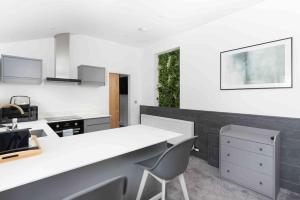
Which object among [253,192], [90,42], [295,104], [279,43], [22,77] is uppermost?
[90,42]

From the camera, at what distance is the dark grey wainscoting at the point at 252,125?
2137 millimetres

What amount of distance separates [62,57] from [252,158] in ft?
13.3

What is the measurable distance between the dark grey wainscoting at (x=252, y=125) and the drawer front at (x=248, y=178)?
396 millimetres

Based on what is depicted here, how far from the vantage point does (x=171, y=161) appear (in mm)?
1344

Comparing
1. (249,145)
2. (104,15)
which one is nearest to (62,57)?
(104,15)

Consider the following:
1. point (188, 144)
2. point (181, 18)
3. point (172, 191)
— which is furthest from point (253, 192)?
point (181, 18)

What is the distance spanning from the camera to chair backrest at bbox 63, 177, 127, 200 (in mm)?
662

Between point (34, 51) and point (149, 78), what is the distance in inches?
111

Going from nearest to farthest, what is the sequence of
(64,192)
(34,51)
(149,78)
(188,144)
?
(64,192), (188,144), (34,51), (149,78)

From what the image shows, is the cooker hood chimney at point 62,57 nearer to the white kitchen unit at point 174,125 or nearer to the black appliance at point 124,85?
the black appliance at point 124,85

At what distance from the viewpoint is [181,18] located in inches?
117

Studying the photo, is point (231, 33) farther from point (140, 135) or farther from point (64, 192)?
point (64, 192)

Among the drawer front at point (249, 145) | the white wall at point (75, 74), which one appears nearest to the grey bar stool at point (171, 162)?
the drawer front at point (249, 145)

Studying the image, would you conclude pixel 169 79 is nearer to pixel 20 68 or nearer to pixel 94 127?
pixel 94 127
